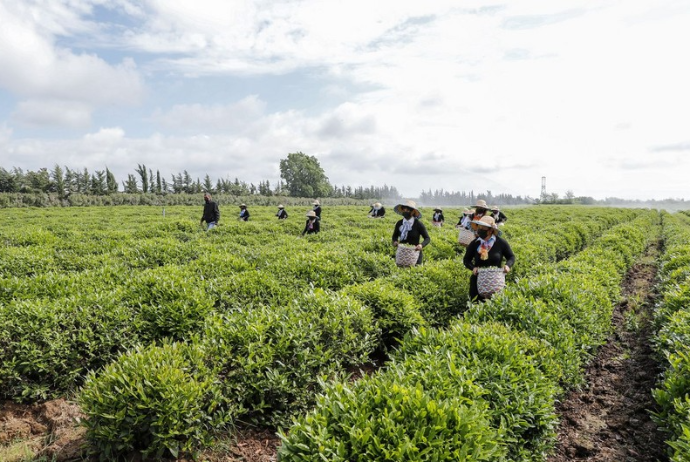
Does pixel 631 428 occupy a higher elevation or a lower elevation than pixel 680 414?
lower

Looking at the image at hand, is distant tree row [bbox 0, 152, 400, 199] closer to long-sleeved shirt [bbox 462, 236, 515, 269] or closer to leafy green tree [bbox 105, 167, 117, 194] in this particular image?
leafy green tree [bbox 105, 167, 117, 194]

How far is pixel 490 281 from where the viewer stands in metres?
6.17

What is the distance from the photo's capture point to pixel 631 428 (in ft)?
15.0

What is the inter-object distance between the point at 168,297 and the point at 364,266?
433 centimetres

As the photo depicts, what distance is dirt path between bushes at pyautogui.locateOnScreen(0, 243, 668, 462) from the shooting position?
12.4 ft

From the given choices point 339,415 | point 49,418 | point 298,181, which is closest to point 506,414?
point 339,415

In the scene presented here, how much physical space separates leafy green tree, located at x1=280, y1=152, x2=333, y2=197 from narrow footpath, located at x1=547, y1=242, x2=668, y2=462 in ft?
298

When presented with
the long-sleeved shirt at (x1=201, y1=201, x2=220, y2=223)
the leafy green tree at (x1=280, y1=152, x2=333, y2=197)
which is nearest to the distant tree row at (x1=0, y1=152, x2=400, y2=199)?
the leafy green tree at (x1=280, y1=152, x2=333, y2=197)

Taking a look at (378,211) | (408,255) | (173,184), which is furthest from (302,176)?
(408,255)

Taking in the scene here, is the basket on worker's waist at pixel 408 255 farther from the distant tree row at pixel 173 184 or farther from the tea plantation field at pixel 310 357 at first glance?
the distant tree row at pixel 173 184

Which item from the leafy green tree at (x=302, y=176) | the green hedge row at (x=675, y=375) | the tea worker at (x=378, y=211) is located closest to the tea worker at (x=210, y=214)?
the tea worker at (x=378, y=211)

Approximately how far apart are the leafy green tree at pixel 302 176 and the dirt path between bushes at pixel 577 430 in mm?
91811

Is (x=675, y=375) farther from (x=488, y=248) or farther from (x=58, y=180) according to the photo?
(x=58, y=180)

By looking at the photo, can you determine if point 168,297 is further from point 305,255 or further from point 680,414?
point 680,414
